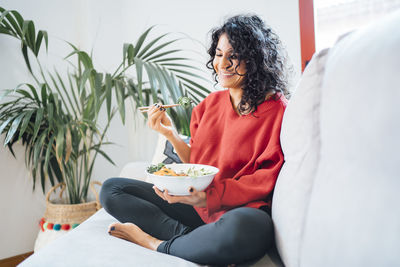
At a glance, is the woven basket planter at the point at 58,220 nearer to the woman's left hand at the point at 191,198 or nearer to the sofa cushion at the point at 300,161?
the woman's left hand at the point at 191,198

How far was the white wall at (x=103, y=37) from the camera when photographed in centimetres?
178

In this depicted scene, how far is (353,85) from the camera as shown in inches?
22.1

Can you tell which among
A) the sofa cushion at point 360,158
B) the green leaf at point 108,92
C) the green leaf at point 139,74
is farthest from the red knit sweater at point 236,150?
the green leaf at point 108,92

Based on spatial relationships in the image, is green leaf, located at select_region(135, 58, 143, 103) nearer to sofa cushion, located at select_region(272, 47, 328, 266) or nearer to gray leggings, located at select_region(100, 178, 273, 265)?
gray leggings, located at select_region(100, 178, 273, 265)

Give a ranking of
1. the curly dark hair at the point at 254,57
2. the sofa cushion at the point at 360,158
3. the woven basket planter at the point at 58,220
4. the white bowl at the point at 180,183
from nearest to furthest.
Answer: the sofa cushion at the point at 360,158 < the white bowl at the point at 180,183 < the curly dark hair at the point at 254,57 < the woven basket planter at the point at 58,220

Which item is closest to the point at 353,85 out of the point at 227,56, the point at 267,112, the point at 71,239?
the point at 267,112

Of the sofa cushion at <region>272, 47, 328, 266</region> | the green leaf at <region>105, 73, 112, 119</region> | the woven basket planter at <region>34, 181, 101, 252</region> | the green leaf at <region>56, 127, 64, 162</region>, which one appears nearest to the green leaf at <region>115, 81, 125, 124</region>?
the green leaf at <region>105, 73, 112, 119</region>

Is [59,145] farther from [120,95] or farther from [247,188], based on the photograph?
[247,188]

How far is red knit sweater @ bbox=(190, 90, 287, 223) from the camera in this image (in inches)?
34.9

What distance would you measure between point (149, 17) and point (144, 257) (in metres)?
1.95

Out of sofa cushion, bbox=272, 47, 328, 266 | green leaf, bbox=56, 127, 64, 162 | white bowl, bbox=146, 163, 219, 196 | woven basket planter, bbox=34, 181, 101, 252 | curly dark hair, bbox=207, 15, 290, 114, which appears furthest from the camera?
woven basket planter, bbox=34, 181, 101, 252

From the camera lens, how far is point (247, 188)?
0.88 metres

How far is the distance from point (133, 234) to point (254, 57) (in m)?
0.69

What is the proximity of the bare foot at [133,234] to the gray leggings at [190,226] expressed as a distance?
0.04 meters
